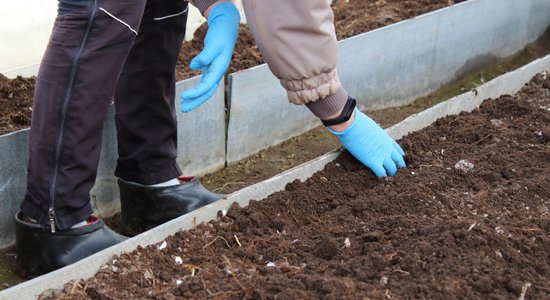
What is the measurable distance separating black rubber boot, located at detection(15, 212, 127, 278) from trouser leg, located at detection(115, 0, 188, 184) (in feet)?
1.18

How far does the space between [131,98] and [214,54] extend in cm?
37

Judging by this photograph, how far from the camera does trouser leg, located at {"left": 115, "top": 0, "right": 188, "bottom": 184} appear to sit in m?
2.75

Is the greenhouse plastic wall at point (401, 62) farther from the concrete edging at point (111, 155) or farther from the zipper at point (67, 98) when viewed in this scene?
the zipper at point (67, 98)

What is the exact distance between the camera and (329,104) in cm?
281

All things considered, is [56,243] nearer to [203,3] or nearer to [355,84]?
[203,3]

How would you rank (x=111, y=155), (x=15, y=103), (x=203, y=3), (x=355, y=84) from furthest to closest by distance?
(x=355, y=84) < (x=15, y=103) < (x=111, y=155) < (x=203, y=3)

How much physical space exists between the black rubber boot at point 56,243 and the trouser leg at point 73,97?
0.13 feet

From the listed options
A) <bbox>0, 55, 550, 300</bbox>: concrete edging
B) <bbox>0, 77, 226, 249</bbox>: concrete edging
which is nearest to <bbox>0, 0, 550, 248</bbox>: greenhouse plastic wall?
<bbox>0, 77, 226, 249</bbox>: concrete edging

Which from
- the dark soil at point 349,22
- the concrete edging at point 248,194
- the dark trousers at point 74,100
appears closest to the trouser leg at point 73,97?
the dark trousers at point 74,100

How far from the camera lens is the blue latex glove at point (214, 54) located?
8.41ft

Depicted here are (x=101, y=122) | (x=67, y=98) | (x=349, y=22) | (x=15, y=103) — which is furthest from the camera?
(x=349, y=22)

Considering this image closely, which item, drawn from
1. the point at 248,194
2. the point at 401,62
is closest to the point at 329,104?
the point at 248,194

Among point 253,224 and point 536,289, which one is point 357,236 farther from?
point 536,289

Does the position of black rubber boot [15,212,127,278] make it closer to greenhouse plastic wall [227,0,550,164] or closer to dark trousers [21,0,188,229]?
dark trousers [21,0,188,229]
